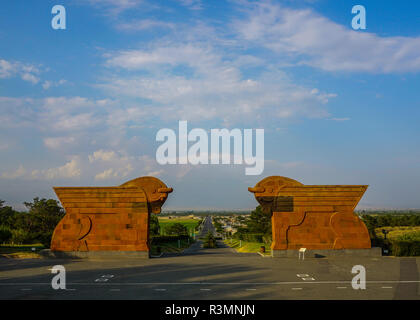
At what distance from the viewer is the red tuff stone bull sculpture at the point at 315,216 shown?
2133cm

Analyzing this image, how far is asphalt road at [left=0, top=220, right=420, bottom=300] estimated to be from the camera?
12711 millimetres

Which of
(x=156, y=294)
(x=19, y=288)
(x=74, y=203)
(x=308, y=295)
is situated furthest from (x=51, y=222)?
(x=308, y=295)

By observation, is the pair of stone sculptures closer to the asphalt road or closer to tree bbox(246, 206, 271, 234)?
the asphalt road

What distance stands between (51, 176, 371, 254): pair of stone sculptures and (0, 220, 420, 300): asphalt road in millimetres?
1267

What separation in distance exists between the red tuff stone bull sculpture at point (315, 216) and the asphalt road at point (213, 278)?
45.9 inches

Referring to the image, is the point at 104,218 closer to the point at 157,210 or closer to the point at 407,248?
the point at 157,210

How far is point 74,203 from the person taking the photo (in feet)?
70.6

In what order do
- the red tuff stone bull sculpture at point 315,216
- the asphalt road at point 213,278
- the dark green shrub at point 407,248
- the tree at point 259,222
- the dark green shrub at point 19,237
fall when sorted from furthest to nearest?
the tree at point 259,222, the dark green shrub at point 19,237, the dark green shrub at point 407,248, the red tuff stone bull sculpture at point 315,216, the asphalt road at point 213,278

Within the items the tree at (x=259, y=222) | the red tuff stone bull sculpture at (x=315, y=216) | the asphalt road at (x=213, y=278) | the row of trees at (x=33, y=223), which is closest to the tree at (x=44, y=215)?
the row of trees at (x=33, y=223)

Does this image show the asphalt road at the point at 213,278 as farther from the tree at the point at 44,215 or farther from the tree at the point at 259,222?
the tree at the point at 259,222

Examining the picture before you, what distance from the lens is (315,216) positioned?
70.5 ft

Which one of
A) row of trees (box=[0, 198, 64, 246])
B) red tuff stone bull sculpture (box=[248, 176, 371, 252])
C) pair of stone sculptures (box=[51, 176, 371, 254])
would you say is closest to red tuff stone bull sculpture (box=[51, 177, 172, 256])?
pair of stone sculptures (box=[51, 176, 371, 254])
